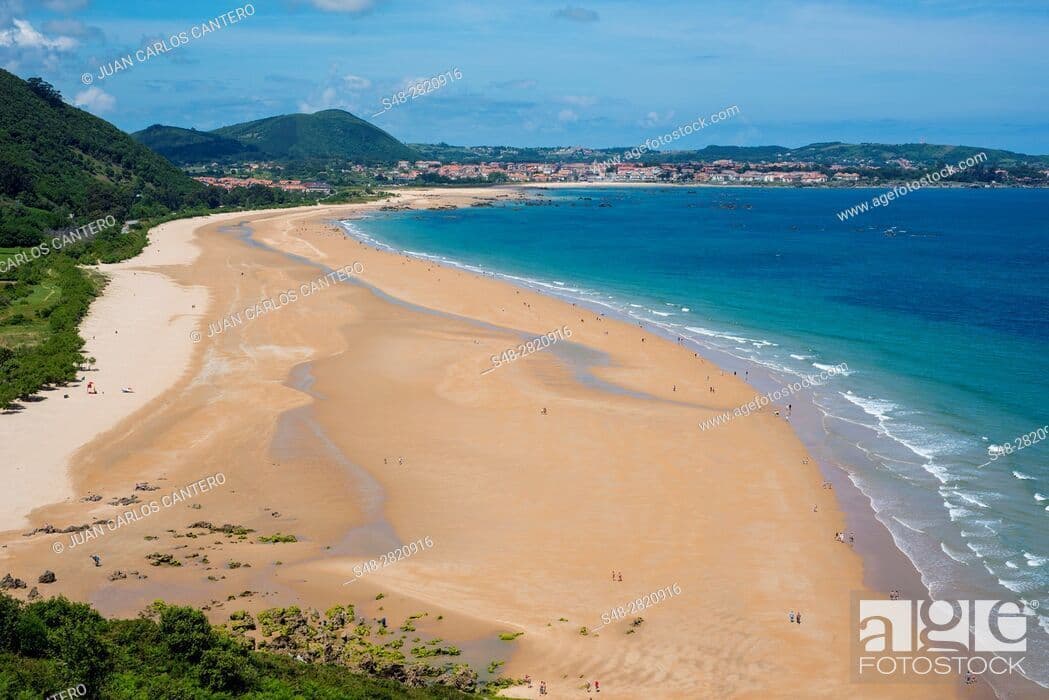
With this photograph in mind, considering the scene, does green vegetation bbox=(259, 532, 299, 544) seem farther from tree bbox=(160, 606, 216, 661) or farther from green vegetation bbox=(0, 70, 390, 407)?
green vegetation bbox=(0, 70, 390, 407)

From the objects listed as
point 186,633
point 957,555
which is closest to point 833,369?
point 957,555

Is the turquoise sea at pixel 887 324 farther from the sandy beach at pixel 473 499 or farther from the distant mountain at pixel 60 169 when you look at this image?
the distant mountain at pixel 60 169

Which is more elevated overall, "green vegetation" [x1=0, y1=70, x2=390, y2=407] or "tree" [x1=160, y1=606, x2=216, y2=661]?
"green vegetation" [x1=0, y1=70, x2=390, y2=407]

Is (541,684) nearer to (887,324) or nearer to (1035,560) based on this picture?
(1035,560)

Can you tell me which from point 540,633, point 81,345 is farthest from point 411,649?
point 81,345

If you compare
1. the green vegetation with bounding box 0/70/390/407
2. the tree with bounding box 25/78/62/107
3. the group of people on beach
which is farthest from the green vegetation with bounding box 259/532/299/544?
the tree with bounding box 25/78/62/107
